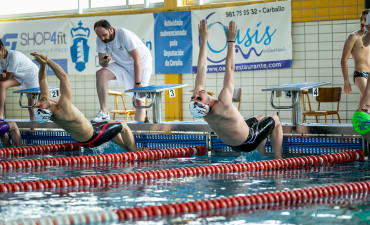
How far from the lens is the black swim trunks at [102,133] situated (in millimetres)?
7660

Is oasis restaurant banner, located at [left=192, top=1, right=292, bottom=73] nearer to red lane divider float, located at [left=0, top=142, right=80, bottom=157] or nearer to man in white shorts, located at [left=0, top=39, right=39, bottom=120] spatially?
man in white shorts, located at [left=0, top=39, right=39, bottom=120]

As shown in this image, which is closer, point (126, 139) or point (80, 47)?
point (126, 139)

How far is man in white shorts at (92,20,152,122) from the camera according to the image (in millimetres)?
8781

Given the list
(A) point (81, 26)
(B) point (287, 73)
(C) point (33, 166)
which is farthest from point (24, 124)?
(B) point (287, 73)

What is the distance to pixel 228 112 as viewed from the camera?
20.4 feet

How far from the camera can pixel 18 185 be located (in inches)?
214

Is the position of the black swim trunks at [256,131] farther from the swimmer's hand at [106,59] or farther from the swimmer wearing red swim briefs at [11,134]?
the swimmer wearing red swim briefs at [11,134]

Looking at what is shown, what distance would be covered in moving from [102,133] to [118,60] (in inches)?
69.6

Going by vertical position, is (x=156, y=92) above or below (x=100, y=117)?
above

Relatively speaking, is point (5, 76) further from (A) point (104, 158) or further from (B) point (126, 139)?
(A) point (104, 158)

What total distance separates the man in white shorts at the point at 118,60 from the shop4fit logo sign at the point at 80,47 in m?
5.01

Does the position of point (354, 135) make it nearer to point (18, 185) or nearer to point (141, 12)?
point (18, 185)

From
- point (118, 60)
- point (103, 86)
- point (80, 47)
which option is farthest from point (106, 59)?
point (80, 47)

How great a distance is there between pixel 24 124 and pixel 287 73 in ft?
17.2
